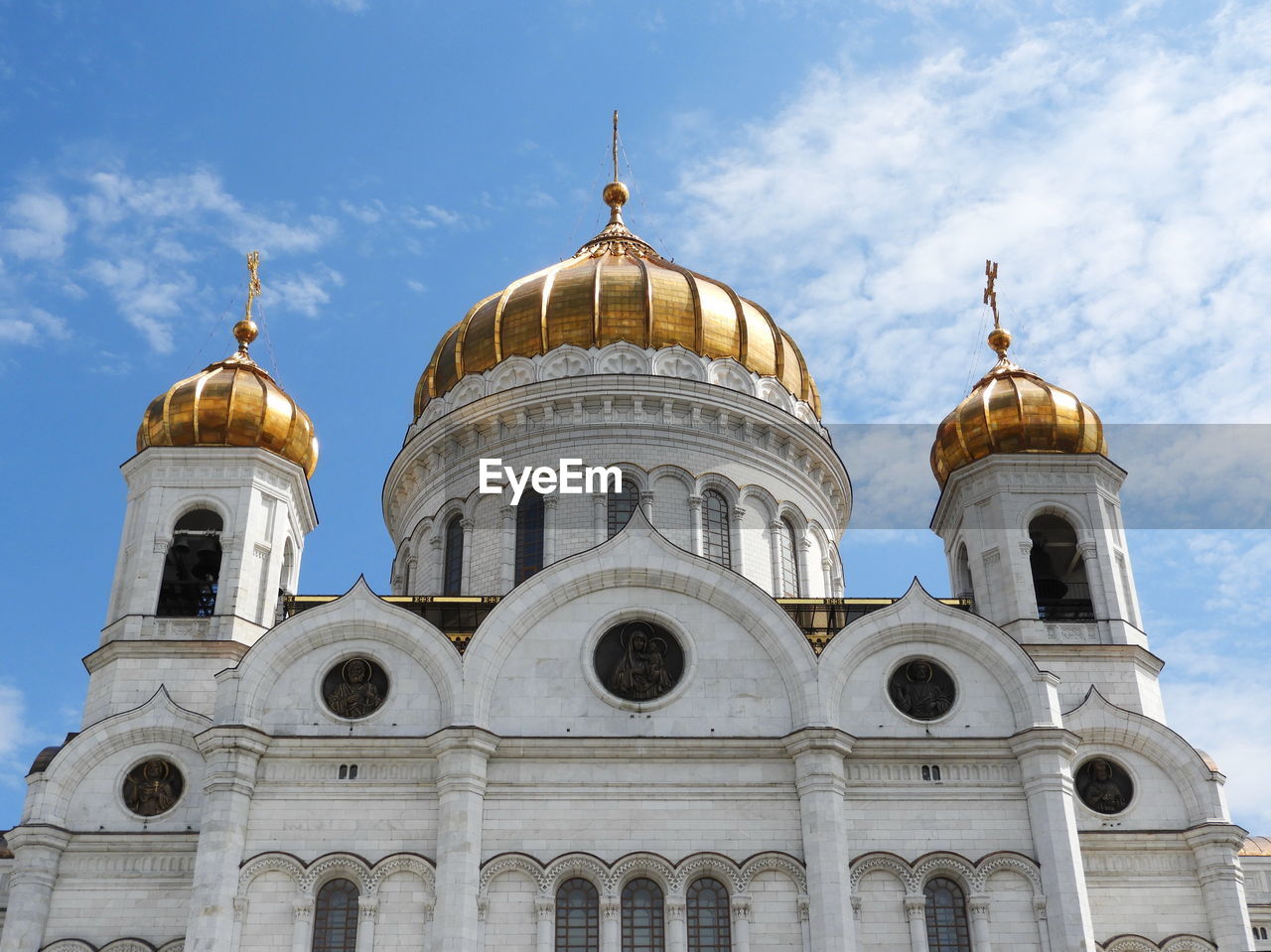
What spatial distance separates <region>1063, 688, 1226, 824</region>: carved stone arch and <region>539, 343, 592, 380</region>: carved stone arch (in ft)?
36.2

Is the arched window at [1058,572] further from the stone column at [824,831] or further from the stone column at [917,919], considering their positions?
the stone column at [917,919]

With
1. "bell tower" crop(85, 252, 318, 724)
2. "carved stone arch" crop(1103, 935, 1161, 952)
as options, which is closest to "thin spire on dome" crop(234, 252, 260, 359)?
"bell tower" crop(85, 252, 318, 724)

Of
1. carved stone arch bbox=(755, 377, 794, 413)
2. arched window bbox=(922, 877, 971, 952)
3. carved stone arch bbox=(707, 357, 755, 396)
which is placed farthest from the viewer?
carved stone arch bbox=(755, 377, 794, 413)

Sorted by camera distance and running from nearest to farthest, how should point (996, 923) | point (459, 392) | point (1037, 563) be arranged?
point (996, 923) < point (1037, 563) < point (459, 392)

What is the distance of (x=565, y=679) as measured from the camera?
21500mm

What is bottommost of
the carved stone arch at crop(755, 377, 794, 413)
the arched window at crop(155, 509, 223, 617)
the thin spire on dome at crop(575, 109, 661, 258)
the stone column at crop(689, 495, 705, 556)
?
the arched window at crop(155, 509, 223, 617)

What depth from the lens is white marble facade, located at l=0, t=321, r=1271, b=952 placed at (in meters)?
19.7

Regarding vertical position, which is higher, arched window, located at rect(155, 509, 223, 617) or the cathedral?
arched window, located at rect(155, 509, 223, 617)

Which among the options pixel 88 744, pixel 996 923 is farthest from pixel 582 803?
pixel 88 744

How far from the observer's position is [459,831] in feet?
65.0

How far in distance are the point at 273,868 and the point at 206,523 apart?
767cm

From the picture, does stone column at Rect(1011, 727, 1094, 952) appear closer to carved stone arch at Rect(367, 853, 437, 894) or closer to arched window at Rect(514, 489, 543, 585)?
carved stone arch at Rect(367, 853, 437, 894)

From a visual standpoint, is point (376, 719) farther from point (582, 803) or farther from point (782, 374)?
point (782, 374)

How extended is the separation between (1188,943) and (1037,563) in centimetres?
763
